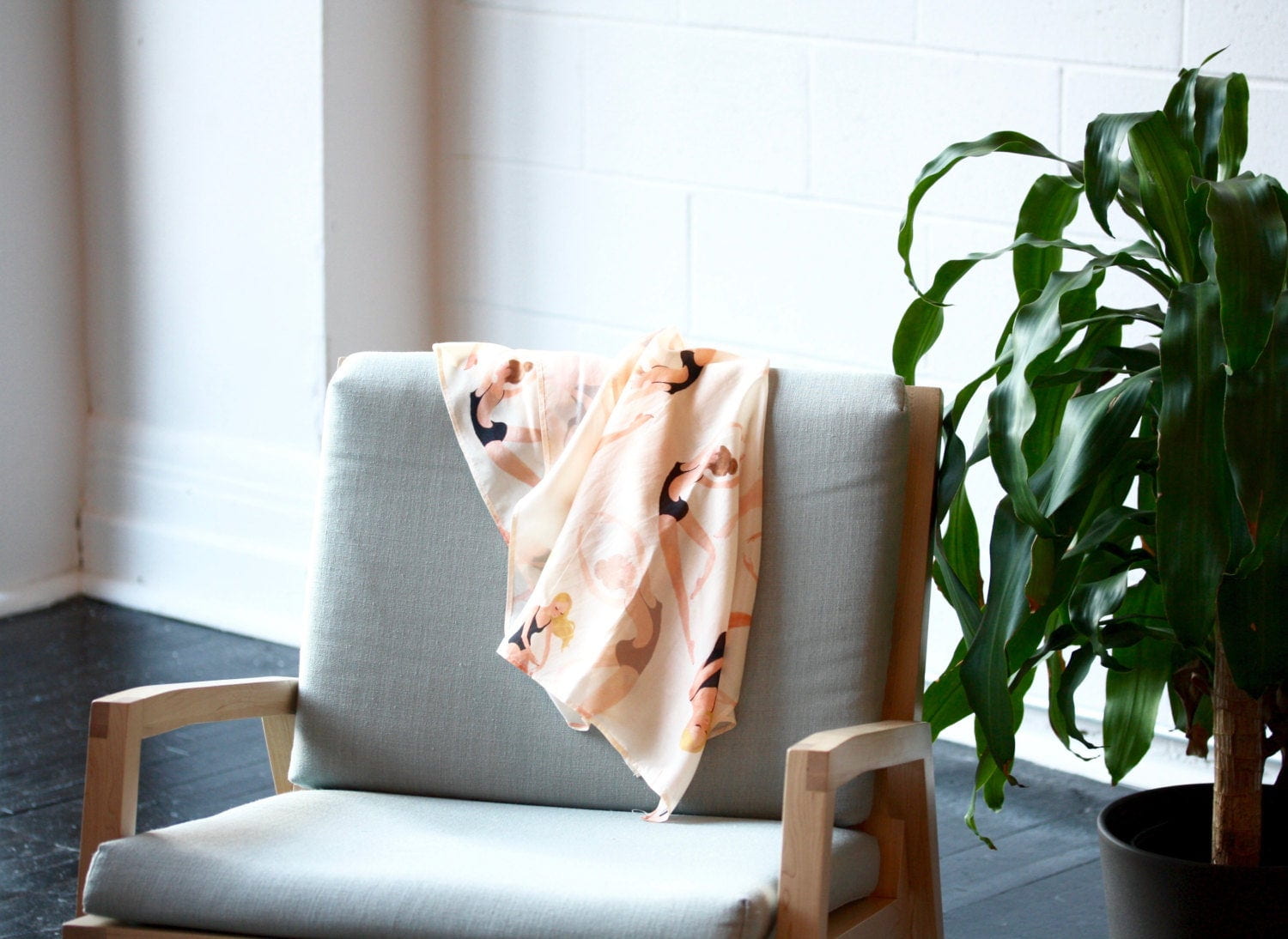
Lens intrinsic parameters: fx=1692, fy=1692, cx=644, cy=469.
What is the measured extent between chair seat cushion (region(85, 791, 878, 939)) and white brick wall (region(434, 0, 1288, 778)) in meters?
1.38

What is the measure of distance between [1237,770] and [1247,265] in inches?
21.9

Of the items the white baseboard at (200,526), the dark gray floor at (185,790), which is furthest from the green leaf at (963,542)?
the white baseboard at (200,526)

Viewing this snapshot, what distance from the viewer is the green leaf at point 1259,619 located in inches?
63.8

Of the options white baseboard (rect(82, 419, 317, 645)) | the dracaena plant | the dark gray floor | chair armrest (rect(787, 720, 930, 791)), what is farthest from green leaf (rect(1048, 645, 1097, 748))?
white baseboard (rect(82, 419, 317, 645))

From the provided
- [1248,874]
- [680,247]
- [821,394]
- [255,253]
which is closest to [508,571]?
[821,394]

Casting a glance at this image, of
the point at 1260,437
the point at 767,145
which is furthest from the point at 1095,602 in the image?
the point at 767,145

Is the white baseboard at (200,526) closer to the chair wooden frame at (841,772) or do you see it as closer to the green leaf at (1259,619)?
the chair wooden frame at (841,772)

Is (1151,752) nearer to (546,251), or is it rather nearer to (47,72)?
(546,251)

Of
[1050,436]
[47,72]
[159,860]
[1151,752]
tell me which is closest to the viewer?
[159,860]

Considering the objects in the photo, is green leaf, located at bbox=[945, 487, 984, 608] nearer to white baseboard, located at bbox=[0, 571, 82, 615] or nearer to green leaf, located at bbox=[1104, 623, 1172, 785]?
green leaf, located at bbox=[1104, 623, 1172, 785]

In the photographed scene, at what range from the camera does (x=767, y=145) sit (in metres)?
3.13

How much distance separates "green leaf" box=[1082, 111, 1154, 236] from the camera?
1648 mm

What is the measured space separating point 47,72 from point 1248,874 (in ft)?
10.6

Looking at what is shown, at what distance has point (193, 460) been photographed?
3.91m
